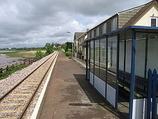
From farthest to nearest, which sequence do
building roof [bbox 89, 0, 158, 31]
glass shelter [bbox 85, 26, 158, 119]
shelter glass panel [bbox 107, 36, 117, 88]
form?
building roof [bbox 89, 0, 158, 31] → shelter glass panel [bbox 107, 36, 117, 88] → glass shelter [bbox 85, 26, 158, 119]

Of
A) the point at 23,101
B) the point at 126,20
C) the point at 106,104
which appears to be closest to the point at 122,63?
the point at 106,104

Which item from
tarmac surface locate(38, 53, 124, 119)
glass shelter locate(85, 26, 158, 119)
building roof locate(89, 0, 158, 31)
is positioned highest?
building roof locate(89, 0, 158, 31)

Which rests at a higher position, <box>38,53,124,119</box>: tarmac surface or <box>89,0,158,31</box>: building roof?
<box>89,0,158,31</box>: building roof

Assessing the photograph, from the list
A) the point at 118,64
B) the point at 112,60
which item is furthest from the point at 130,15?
the point at 118,64

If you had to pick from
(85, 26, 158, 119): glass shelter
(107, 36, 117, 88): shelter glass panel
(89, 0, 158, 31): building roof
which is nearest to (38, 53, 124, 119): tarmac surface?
(85, 26, 158, 119): glass shelter

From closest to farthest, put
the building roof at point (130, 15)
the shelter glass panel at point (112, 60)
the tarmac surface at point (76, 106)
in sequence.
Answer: the tarmac surface at point (76, 106), the shelter glass panel at point (112, 60), the building roof at point (130, 15)

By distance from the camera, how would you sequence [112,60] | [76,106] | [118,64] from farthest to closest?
[112,60]
[76,106]
[118,64]

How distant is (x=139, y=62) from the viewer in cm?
670

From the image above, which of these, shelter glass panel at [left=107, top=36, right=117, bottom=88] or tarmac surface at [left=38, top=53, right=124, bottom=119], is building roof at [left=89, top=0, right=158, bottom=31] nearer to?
shelter glass panel at [left=107, top=36, right=117, bottom=88]

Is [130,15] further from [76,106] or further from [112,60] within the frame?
[76,106]

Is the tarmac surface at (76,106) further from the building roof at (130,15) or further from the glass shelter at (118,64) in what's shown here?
the building roof at (130,15)

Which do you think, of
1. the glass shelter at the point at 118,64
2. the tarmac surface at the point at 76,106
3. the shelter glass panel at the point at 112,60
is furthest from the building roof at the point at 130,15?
the tarmac surface at the point at 76,106

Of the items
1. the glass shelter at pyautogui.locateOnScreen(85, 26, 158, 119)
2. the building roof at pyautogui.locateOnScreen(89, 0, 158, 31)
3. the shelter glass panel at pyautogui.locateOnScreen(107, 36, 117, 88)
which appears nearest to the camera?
the glass shelter at pyautogui.locateOnScreen(85, 26, 158, 119)

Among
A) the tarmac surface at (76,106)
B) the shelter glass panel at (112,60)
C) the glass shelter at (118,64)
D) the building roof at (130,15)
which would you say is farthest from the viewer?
the building roof at (130,15)
